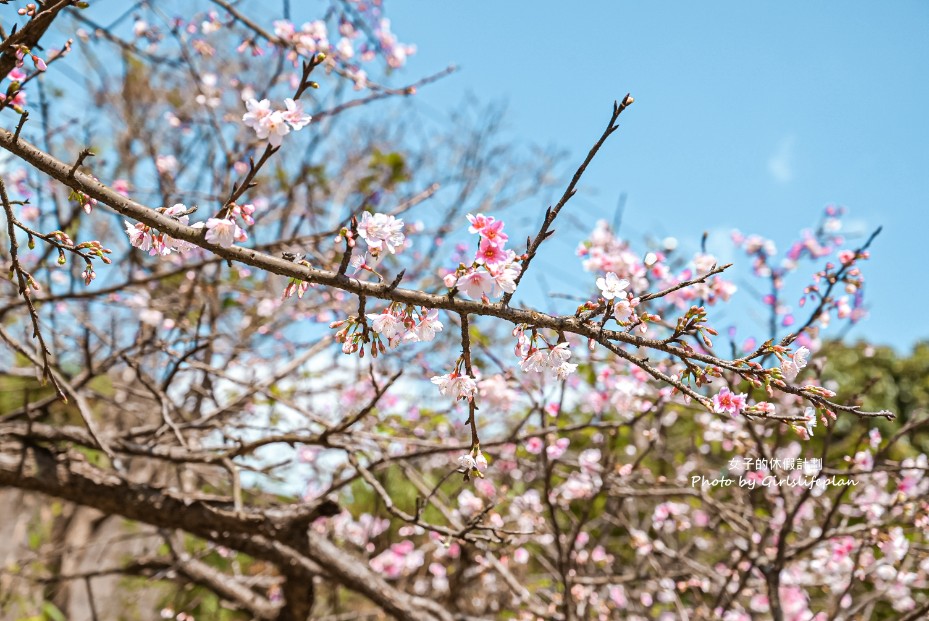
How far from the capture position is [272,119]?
1399 mm

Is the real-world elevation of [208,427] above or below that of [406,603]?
above

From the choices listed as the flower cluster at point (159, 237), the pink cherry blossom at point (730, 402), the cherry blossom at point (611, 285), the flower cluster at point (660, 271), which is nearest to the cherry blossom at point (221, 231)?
the flower cluster at point (159, 237)

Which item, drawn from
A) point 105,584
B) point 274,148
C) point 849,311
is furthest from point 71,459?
point 105,584

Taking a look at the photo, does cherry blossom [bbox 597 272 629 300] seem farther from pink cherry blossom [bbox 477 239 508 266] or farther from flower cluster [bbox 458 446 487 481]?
flower cluster [bbox 458 446 487 481]

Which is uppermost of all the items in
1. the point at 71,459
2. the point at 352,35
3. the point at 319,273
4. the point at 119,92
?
the point at 119,92

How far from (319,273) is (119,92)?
8009mm

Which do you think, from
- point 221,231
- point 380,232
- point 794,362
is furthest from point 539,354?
point 221,231

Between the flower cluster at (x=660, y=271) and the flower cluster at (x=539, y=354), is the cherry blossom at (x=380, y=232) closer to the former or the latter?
the flower cluster at (x=539, y=354)

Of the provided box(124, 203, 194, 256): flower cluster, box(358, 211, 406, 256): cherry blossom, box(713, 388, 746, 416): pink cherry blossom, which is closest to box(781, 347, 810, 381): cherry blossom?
box(713, 388, 746, 416): pink cherry blossom

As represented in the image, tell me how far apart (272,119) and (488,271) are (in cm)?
61

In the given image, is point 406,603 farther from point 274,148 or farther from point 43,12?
point 43,12

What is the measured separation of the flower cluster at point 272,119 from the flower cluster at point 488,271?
48 cm

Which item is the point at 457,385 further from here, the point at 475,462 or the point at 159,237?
the point at 159,237

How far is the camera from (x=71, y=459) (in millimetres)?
2453
